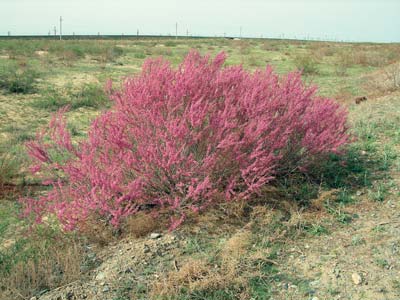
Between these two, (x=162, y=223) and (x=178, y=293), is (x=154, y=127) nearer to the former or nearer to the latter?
(x=162, y=223)

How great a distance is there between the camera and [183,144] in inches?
141

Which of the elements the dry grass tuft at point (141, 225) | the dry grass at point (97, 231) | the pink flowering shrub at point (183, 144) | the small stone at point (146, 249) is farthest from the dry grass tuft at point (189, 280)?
the dry grass at point (97, 231)

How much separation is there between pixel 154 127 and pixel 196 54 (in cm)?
130

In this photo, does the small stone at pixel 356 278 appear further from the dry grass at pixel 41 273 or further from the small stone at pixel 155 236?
the dry grass at pixel 41 273

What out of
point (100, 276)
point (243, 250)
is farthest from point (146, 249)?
point (243, 250)

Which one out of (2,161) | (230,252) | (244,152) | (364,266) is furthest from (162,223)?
(2,161)

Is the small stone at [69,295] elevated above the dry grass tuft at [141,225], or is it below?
below

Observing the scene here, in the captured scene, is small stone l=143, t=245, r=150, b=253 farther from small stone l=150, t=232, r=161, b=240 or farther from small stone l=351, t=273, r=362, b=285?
small stone l=351, t=273, r=362, b=285

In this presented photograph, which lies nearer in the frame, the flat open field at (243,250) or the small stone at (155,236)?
the flat open field at (243,250)

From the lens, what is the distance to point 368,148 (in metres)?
5.34

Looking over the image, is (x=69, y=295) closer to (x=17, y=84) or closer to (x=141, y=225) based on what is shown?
(x=141, y=225)

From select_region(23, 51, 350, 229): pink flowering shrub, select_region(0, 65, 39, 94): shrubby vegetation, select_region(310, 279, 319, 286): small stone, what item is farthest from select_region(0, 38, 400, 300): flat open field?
select_region(0, 65, 39, 94): shrubby vegetation

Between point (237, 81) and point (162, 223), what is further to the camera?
point (237, 81)

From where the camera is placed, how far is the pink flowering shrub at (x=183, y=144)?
138 inches
